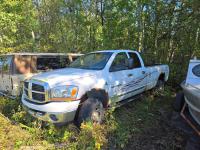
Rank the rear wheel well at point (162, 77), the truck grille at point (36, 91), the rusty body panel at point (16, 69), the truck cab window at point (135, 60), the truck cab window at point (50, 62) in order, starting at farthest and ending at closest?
the rear wheel well at point (162, 77) → the truck cab window at point (50, 62) → the truck cab window at point (135, 60) → the rusty body panel at point (16, 69) → the truck grille at point (36, 91)

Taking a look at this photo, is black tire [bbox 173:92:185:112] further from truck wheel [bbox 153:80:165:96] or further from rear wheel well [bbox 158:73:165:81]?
rear wheel well [bbox 158:73:165:81]

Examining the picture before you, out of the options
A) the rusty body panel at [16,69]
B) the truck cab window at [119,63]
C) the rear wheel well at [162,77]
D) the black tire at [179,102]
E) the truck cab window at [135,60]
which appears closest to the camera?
the truck cab window at [119,63]

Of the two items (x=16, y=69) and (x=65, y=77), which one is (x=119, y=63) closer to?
(x=65, y=77)

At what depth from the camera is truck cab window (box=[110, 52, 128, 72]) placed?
5.88 meters

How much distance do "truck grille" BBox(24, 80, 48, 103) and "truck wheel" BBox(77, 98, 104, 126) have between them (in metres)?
0.82

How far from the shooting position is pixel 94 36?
46.8ft

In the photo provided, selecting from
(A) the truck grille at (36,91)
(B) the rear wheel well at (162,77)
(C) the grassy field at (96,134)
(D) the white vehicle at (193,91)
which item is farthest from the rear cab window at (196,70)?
(A) the truck grille at (36,91)

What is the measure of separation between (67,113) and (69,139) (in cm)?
55

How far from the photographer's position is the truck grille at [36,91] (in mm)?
4652

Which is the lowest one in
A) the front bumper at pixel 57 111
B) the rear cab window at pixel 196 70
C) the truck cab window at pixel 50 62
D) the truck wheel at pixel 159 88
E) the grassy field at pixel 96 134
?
the grassy field at pixel 96 134

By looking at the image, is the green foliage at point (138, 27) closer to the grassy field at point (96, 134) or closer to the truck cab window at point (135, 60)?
the truck cab window at point (135, 60)

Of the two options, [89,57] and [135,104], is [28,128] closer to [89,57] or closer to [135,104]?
[89,57]

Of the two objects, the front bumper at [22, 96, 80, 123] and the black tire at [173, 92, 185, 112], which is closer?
the front bumper at [22, 96, 80, 123]

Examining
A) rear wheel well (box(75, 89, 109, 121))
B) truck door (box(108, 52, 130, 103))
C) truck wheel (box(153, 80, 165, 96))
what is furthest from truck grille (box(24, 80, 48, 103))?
truck wheel (box(153, 80, 165, 96))
